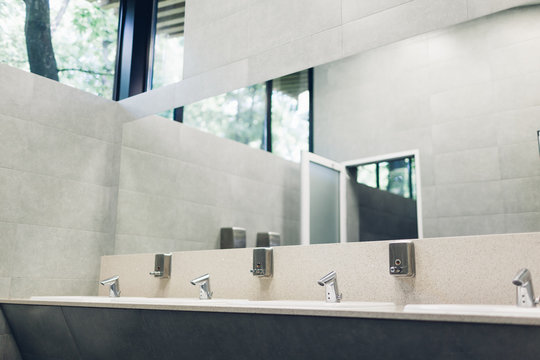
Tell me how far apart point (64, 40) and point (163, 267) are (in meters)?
1.69

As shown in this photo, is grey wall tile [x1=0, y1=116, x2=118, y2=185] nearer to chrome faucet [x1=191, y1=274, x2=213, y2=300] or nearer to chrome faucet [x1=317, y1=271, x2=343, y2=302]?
chrome faucet [x1=191, y1=274, x2=213, y2=300]

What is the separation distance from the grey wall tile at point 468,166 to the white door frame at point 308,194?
1.41ft

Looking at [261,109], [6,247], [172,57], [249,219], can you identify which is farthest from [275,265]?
[172,57]

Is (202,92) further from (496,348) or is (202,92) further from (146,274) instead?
(496,348)

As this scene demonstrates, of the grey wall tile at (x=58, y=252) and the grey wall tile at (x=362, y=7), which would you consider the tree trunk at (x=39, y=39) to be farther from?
the grey wall tile at (x=362, y=7)

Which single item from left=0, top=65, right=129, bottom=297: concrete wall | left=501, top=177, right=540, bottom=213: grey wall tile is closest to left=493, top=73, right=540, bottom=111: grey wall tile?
left=501, top=177, right=540, bottom=213: grey wall tile

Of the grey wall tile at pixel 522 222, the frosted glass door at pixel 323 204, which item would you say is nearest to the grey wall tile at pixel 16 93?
the frosted glass door at pixel 323 204

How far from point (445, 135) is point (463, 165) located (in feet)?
0.50

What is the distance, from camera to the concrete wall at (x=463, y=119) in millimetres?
2049

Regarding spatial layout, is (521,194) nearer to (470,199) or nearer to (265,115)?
(470,199)

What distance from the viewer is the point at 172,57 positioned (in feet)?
12.1

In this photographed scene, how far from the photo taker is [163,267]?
309 centimetres

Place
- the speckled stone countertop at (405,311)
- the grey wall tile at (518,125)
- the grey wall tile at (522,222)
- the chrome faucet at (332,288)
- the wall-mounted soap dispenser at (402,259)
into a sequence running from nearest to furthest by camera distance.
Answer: the speckled stone countertop at (405,311) → the grey wall tile at (522,222) → the grey wall tile at (518,125) → the wall-mounted soap dispenser at (402,259) → the chrome faucet at (332,288)

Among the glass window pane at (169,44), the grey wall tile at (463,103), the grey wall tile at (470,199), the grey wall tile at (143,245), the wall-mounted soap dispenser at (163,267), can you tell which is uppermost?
the glass window pane at (169,44)
